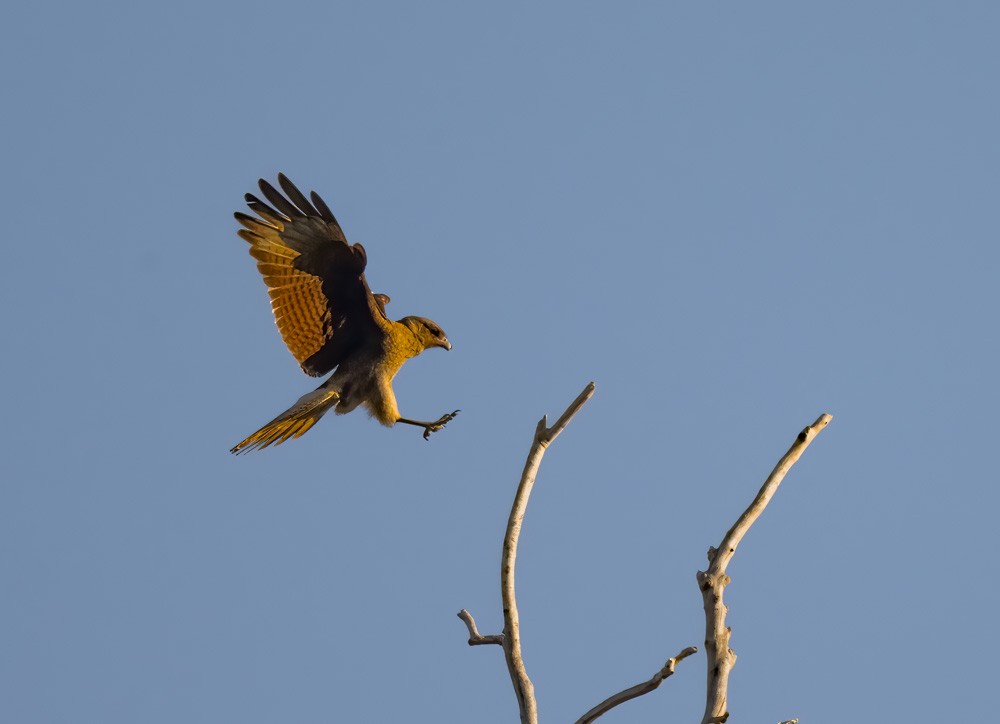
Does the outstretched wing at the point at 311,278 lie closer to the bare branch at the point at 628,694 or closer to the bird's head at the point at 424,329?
the bird's head at the point at 424,329

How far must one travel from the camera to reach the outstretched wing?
916 centimetres

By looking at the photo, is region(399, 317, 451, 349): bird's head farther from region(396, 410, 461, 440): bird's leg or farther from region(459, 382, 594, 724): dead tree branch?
region(459, 382, 594, 724): dead tree branch

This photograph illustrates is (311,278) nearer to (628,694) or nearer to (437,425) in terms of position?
(437,425)

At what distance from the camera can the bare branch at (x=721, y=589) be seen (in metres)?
5.29

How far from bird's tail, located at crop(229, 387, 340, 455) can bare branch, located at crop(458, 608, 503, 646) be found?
9.94 feet

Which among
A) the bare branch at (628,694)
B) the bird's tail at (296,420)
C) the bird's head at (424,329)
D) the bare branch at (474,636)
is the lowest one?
the bare branch at (628,694)

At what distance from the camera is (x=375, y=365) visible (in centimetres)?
950

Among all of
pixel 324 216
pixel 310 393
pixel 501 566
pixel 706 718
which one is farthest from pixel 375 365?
pixel 706 718

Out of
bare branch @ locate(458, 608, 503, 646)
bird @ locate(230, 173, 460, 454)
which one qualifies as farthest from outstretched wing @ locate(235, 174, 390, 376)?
bare branch @ locate(458, 608, 503, 646)

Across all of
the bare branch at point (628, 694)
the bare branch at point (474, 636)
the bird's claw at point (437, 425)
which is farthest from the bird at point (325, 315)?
the bare branch at point (628, 694)

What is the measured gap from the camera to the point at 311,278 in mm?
9359

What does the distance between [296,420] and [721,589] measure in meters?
4.38

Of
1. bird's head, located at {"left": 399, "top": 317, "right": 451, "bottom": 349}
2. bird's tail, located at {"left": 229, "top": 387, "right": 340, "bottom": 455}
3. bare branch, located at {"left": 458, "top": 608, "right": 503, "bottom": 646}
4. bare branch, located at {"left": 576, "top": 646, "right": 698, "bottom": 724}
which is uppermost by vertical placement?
bird's head, located at {"left": 399, "top": 317, "right": 451, "bottom": 349}

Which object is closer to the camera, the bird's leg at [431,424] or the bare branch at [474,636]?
the bare branch at [474,636]
